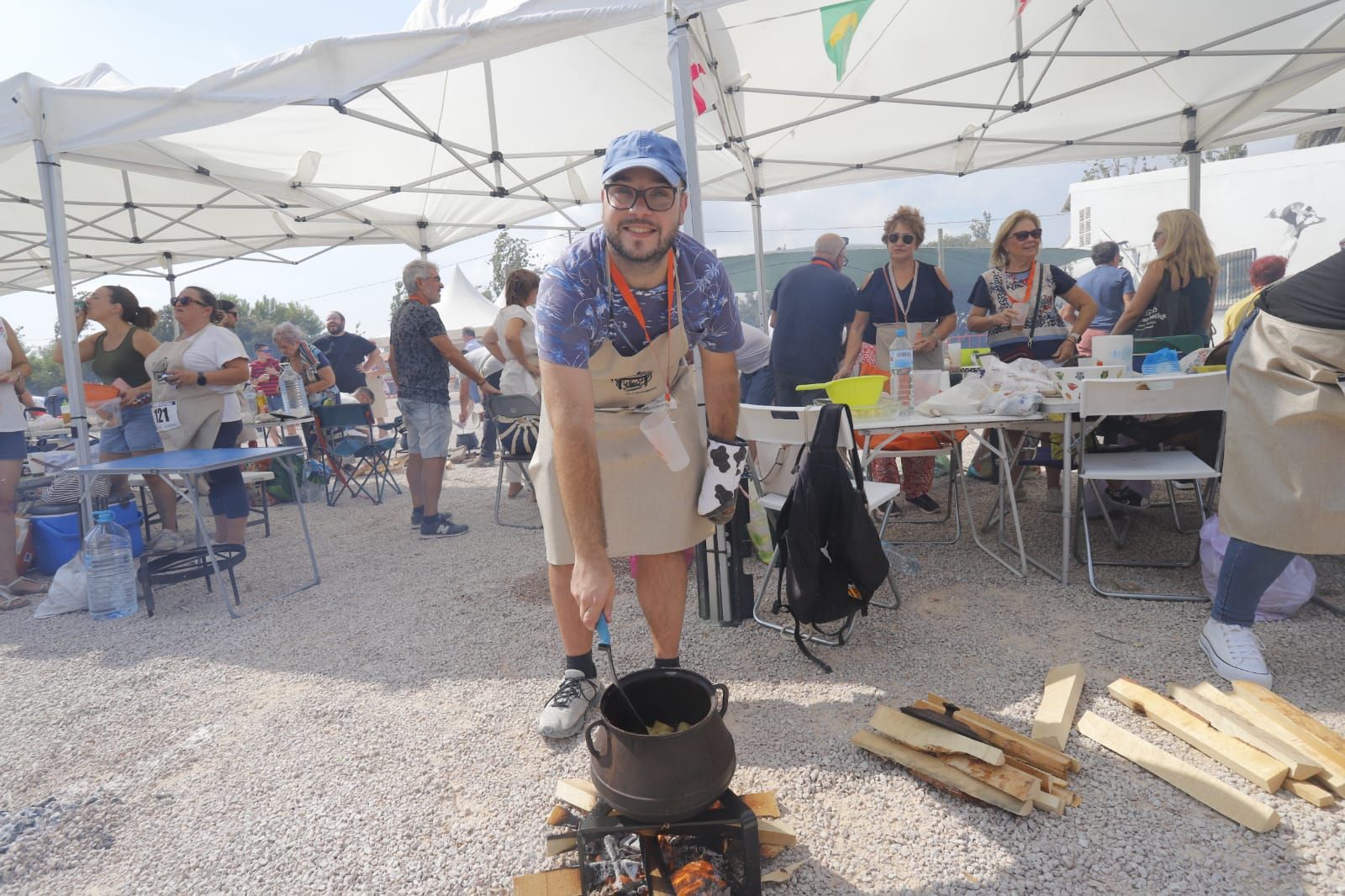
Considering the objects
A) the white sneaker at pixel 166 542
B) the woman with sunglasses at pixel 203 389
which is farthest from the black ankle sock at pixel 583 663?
the white sneaker at pixel 166 542

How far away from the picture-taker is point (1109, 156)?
7305mm

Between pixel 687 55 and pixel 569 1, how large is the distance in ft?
2.13

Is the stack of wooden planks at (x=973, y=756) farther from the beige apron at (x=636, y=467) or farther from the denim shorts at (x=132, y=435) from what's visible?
the denim shorts at (x=132, y=435)

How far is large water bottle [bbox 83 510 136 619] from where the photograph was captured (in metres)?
3.96

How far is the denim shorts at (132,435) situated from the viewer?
186 inches

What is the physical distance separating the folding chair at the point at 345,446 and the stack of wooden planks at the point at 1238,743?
254 inches

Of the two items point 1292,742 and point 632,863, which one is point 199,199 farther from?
point 1292,742

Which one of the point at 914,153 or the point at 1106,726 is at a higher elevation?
the point at 914,153

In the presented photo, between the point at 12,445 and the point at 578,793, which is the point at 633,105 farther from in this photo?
the point at 578,793

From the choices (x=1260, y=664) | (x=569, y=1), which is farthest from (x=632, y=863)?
(x=569, y=1)

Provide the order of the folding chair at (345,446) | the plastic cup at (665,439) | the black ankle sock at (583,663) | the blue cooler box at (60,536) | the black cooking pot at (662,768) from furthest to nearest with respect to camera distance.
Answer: the folding chair at (345,446) < the blue cooler box at (60,536) < the black ankle sock at (583,663) < the plastic cup at (665,439) < the black cooking pot at (662,768)

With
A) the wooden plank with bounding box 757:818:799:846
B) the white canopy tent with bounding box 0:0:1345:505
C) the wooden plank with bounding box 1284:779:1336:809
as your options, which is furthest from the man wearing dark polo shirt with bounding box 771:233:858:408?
the wooden plank with bounding box 757:818:799:846

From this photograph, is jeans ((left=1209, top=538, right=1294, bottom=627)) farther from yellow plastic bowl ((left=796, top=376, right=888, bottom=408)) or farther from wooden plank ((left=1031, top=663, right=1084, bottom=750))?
yellow plastic bowl ((left=796, top=376, right=888, bottom=408))

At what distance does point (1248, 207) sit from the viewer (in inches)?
626
